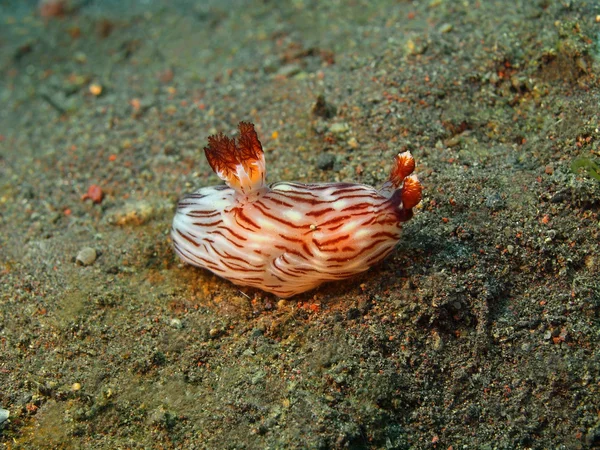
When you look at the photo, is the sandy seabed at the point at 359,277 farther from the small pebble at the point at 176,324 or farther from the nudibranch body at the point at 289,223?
the nudibranch body at the point at 289,223

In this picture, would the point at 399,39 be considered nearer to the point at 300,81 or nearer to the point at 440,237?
the point at 300,81

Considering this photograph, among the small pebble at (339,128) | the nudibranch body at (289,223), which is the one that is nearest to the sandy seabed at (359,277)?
the small pebble at (339,128)

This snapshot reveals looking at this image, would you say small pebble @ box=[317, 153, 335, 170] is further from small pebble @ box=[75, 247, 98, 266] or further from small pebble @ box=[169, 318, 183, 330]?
small pebble @ box=[75, 247, 98, 266]

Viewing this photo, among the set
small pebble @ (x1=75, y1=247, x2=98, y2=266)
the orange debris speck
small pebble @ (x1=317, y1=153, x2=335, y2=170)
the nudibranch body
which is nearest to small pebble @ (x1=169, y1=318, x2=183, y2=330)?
the nudibranch body

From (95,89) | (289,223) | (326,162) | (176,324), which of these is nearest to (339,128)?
(326,162)

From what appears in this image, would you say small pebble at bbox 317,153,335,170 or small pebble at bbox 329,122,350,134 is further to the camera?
small pebble at bbox 329,122,350,134

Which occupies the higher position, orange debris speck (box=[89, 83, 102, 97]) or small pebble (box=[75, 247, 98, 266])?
orange debris speck (box=[89, 83, 102, 97])
